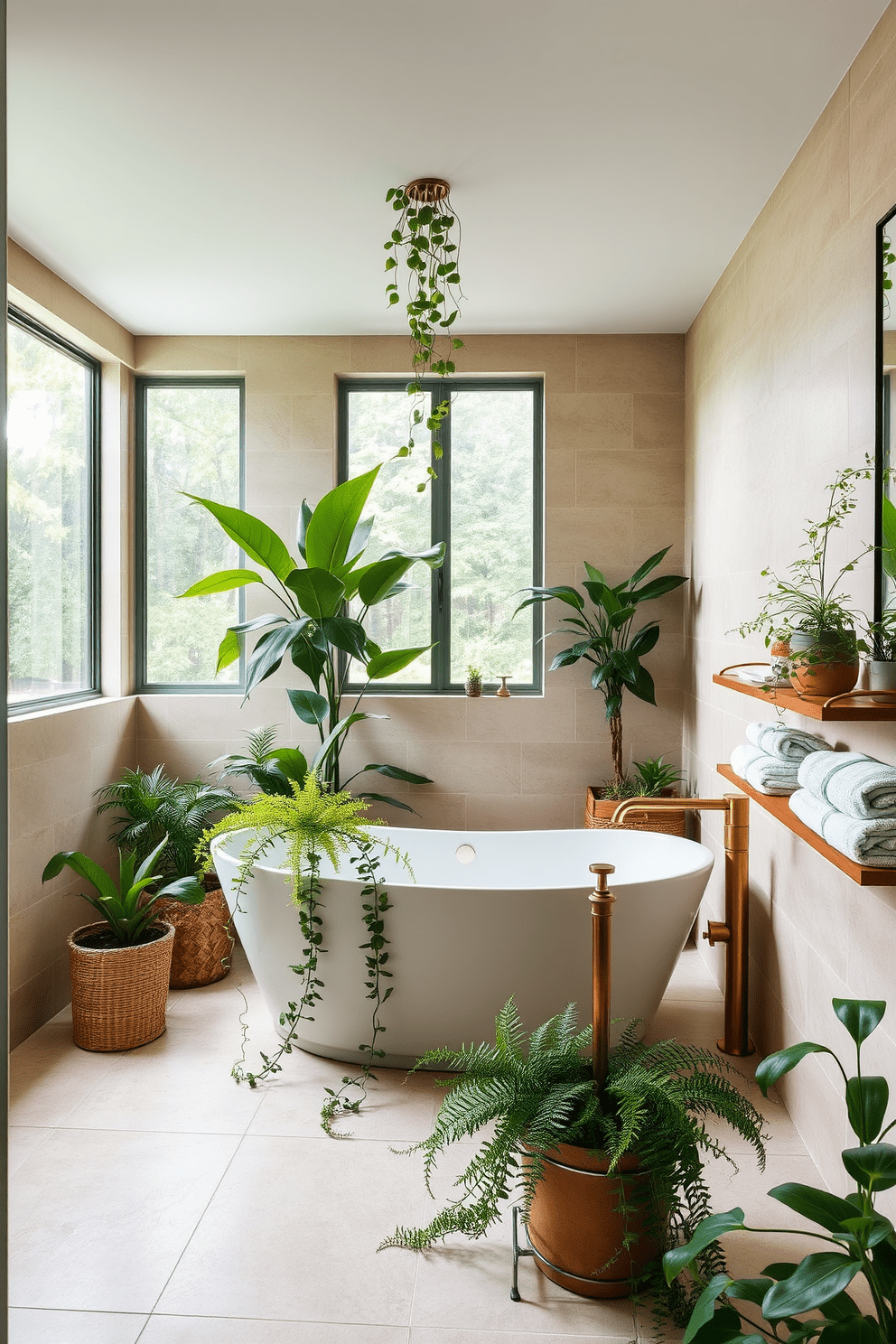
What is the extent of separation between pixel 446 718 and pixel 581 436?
53.8 inches

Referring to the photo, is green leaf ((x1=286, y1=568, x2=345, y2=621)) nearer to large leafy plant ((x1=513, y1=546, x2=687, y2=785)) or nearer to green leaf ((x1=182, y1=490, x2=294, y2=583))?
green leaf ((x1=182, y1=490, x2=294, y2=583))

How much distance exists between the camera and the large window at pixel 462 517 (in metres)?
4.18

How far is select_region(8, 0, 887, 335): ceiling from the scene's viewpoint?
194cm

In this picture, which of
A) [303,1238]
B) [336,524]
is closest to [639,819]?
[336,524]

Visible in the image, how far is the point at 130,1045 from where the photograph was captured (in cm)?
296

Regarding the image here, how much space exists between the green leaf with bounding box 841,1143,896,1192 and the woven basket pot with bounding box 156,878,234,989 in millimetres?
2575

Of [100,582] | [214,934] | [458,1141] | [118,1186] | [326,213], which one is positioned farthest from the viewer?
[100,582]

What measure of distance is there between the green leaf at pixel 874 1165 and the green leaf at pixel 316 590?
2428 millimetres

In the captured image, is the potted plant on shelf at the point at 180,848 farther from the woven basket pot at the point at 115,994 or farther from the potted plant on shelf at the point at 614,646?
the potted plant on shelf at the point at 614,646

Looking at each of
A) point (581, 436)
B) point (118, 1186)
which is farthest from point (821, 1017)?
point (581, 436)

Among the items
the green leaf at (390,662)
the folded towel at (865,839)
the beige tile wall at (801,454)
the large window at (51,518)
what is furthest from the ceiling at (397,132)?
the folded towel at (865,839)

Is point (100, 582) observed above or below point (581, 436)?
below

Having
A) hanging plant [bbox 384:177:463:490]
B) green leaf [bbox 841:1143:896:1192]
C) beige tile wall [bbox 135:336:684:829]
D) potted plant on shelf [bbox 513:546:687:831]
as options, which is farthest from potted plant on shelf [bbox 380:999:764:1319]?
beige tile wall [bbox 135:336:684:829]

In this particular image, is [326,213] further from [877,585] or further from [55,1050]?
[55,1050]
